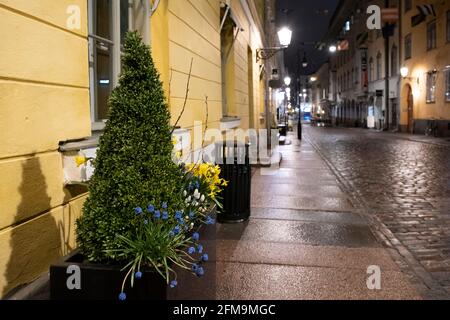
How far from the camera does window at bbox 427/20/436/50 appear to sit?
2823cm

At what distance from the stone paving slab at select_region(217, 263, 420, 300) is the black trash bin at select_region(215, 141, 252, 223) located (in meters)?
1.58

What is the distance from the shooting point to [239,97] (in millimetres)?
12609

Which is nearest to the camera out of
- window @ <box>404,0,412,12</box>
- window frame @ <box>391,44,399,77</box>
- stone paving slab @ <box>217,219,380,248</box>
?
stone paving slab @ <box>217,219,380,248</box>

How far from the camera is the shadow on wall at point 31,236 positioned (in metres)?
2.83

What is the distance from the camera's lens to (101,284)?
2.71 m

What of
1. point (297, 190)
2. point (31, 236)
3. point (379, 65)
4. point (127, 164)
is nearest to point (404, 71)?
point (379, 65)

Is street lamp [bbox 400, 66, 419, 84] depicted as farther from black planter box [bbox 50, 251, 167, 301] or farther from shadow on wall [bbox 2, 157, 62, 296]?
black planter box [bbox 50, 251, 167, 301]

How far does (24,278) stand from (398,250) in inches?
155

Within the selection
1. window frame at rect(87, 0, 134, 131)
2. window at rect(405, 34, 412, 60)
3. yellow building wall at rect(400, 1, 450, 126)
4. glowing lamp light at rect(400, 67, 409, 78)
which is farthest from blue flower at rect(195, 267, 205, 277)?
window at rect(405, 34, 412, 60)
